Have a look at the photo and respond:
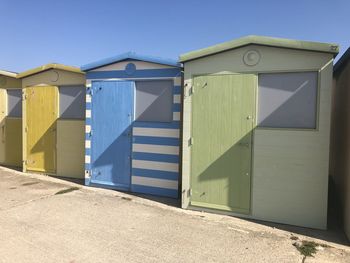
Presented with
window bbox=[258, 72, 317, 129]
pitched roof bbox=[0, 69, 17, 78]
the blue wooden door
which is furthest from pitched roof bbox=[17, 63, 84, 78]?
window bbox=[258, 72, 317, 129]

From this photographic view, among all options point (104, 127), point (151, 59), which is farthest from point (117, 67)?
point (104, 127)

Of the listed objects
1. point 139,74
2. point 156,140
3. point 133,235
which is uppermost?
point 139,74

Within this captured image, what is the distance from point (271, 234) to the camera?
4.03m

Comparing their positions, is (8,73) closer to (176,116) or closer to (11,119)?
(11,119)

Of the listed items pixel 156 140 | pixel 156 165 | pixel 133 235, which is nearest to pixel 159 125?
pixel 156 140

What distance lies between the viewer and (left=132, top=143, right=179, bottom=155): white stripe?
5.60 m

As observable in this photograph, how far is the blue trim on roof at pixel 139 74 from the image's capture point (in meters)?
5.57

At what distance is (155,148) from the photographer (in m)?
5.75

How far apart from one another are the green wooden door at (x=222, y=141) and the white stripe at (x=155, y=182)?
2.42ft

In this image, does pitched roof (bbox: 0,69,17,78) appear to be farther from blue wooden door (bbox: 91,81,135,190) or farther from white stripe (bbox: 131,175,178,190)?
white stripe (bbox: 131,175,178,190)

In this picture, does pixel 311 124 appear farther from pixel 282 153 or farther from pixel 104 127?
pixel 104 127

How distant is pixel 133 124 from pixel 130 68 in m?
1.08

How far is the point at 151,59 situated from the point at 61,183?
3.26 m

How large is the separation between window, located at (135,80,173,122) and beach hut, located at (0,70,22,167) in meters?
4.15
